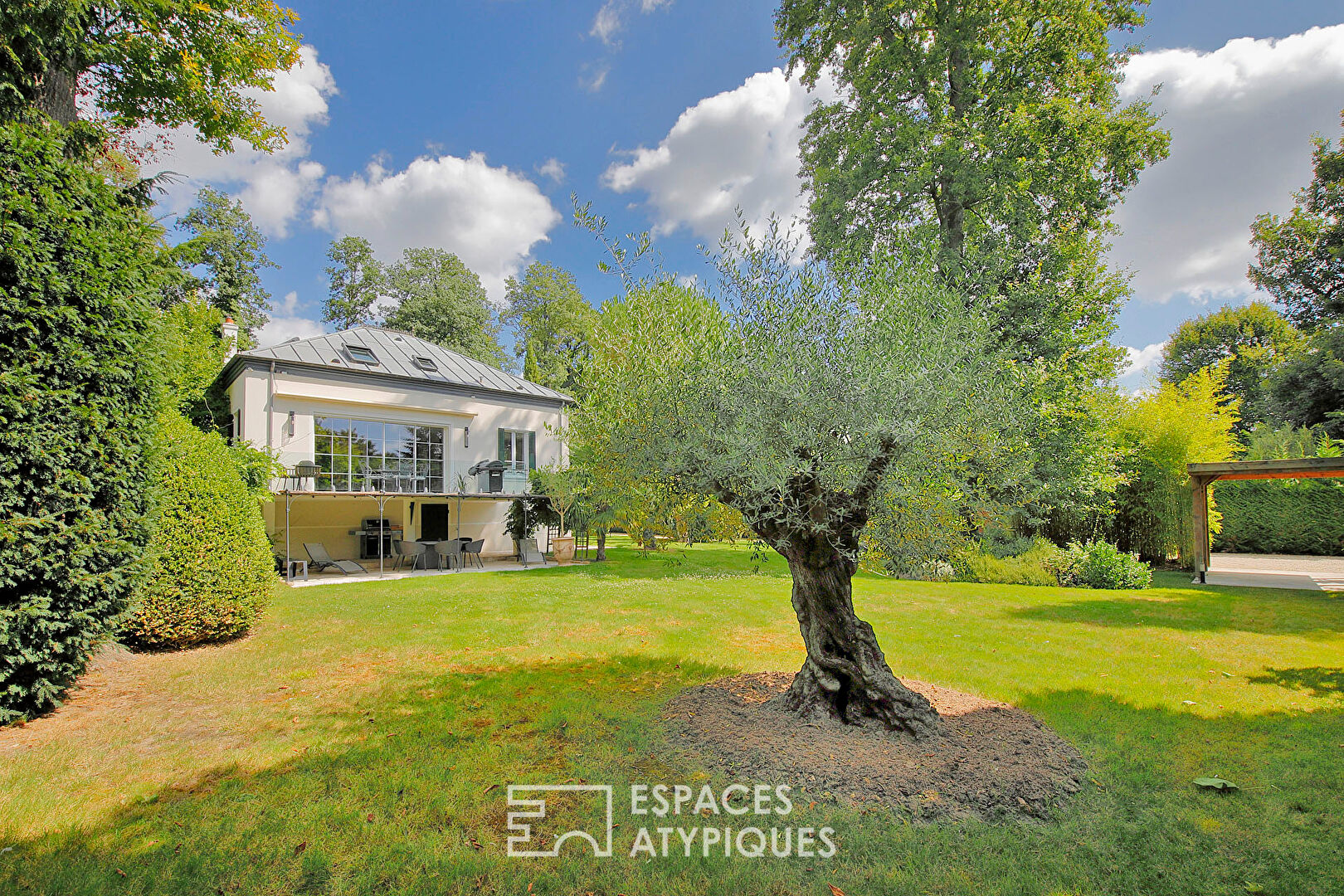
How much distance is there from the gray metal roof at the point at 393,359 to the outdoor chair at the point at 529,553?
5.20 metres

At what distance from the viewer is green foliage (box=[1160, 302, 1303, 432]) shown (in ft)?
98.5

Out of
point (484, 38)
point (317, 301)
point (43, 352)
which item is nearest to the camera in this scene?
point (43, 352)

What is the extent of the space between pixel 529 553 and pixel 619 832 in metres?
13.6

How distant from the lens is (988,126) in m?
14.4

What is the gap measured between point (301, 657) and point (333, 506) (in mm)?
12047

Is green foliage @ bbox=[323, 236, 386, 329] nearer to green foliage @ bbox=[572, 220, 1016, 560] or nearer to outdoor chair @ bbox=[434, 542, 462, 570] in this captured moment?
outdoor chair @ bbox=[434, 542, 462, 570]

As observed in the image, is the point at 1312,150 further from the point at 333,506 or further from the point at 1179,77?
the point at 333,506

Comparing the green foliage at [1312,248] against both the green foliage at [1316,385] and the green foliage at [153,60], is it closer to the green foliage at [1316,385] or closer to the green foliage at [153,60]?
the green foliage at [1316,385]

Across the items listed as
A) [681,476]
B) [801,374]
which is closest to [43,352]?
[681,476]

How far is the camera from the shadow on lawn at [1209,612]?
7.79 metres

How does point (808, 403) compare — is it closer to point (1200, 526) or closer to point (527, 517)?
point (1200, 526)

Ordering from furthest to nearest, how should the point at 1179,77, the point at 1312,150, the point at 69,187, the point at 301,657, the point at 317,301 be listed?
the point at 317,301, the point at 1312,150, the point at 1179,77, the point at 301,657, the point at 69,187

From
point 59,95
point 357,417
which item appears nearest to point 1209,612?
point 59,95

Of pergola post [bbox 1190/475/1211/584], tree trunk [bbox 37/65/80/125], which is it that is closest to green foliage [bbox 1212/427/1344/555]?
pergola post [bbox 1190/475/1211/584]
